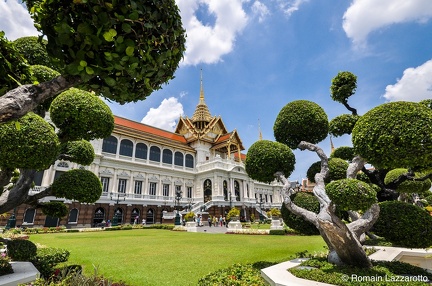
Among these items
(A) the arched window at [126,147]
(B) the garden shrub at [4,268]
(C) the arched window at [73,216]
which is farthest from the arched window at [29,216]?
(B) the garden shrub at [4,268]

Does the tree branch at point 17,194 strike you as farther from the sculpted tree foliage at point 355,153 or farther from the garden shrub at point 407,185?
the garden shrub at point 407,185

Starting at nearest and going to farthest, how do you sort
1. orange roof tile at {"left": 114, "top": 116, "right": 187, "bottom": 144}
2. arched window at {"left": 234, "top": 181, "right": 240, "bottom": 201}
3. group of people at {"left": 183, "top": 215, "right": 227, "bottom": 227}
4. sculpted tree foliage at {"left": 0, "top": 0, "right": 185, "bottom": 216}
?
sculpted tree foliage at {"left": 0, "top": 0, "right": 185, "bottom": 216}, group of people at {"left": 183, "top": 215, "right": 227, "bottom": 227}, orange roof tile at {"left": 114, "top": 116, "right": 187, "bottom": 144}, arched window at {"left": 234, "top": 181, "right": 240, "bottom": 201}

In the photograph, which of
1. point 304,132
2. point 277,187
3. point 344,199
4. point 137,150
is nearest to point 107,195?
point 137,150

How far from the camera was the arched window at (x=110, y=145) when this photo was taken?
93.7ft

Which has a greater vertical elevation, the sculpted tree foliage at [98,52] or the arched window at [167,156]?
the arched window at [167,156]

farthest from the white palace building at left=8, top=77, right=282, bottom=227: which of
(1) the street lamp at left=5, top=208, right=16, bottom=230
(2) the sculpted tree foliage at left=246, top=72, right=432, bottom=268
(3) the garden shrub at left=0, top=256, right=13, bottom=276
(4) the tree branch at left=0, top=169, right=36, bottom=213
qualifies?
(2) the sculpted tree foliage at left=246, top=72, right=432, bottom=268

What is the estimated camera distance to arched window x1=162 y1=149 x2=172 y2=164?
3452 cm

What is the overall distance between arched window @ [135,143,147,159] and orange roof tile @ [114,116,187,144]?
3.41 meters

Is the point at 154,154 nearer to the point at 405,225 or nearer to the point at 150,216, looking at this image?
the point at 150,216

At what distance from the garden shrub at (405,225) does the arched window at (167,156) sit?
101 ft

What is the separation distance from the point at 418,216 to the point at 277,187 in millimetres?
44150

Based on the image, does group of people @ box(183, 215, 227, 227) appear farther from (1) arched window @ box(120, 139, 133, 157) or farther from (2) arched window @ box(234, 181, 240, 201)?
(1) arched window @ box(120, 139, 133, 157)

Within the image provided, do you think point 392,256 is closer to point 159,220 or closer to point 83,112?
point 83,112

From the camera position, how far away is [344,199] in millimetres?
4828
